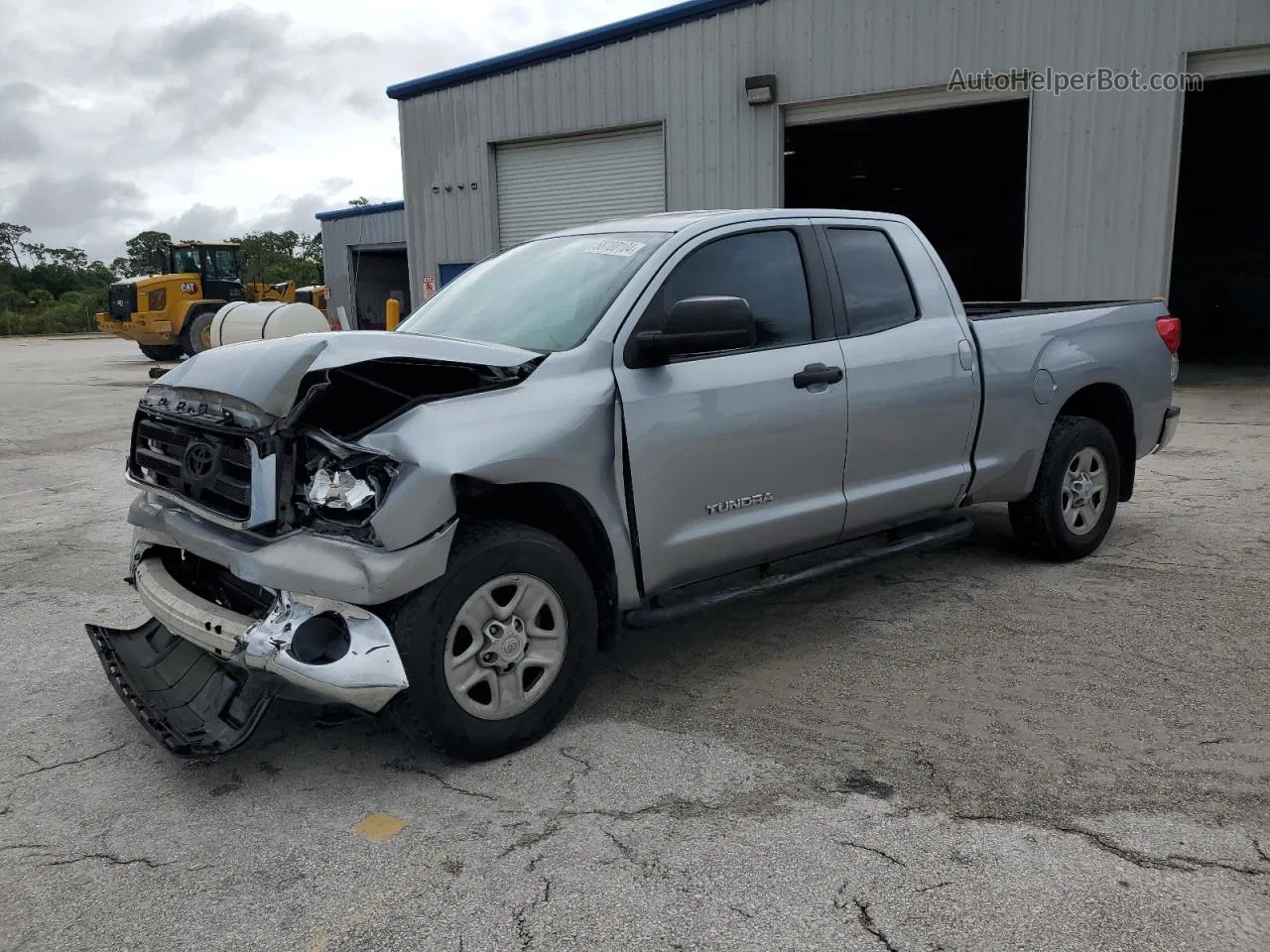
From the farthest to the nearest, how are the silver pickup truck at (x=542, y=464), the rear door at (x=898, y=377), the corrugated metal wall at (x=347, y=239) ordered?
1. the corrugated metal wall at (x=347, y=239)
2. the rear door at (x=898, y=377)
3. the silver pickup truck at (x=542, y=464)

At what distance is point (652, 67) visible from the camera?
49.1 ft

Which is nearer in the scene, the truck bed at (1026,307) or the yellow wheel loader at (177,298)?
the truck bed at (1026,307)

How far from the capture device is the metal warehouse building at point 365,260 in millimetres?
29438

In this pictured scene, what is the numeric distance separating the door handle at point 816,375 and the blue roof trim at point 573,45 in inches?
441

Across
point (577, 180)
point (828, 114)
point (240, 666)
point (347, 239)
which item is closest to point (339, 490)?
point (240, 666)

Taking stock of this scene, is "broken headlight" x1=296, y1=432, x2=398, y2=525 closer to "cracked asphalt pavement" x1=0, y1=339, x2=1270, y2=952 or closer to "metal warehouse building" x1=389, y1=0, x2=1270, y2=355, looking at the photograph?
"cracked asphalt pavement" x1=0, y1=339, x2=1270, y2=952

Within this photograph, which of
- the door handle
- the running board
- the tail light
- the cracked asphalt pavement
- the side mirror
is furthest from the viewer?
the tail light

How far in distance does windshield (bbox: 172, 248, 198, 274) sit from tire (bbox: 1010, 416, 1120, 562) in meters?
24.9

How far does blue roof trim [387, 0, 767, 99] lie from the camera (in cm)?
1442

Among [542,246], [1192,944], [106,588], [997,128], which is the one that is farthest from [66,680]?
[997,128]

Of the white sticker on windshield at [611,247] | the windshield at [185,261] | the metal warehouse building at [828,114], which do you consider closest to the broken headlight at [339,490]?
the white sticker on windshield at [611,247]

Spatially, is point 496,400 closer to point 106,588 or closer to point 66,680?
point 66,680

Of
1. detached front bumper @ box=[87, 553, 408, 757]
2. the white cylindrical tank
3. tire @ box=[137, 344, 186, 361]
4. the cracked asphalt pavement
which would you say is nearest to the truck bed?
the cracked asphalt pavement

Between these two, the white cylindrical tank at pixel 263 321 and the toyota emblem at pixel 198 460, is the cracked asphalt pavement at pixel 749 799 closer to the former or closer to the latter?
the toyota emblem at pixel 198 460
